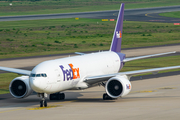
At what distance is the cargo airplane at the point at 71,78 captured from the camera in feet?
103

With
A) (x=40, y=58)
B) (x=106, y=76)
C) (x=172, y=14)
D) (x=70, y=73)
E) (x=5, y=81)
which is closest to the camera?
(x=70, y=73)

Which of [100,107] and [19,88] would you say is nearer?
[100,107]

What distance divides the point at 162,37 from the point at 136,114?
79453 mm

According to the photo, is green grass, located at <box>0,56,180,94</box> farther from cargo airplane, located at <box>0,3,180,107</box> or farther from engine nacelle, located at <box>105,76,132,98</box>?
engine nacelle, located at <box>105,76,132,98</box>

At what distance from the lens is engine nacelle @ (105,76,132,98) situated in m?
33.8

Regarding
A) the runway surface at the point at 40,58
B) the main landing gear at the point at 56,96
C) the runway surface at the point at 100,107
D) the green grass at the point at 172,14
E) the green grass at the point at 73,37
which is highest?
the green grass at the point at 172,14

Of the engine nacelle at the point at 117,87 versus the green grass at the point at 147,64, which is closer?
the engine nacelle at the point at 117,87

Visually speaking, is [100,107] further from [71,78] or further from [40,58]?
[40,58]

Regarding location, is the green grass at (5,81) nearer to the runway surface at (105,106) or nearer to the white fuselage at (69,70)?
the runway surface at (105,106)

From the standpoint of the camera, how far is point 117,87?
34250 millimetres

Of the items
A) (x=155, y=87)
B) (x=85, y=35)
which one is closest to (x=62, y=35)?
(x=85, y=35)

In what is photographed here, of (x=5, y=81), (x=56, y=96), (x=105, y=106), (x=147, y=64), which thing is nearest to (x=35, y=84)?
(x=105, y=106)

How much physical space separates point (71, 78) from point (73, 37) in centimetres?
7038

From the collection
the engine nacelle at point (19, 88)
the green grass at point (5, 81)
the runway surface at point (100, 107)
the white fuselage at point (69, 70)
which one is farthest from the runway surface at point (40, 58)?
the engine nacelle at point (19, 88)
